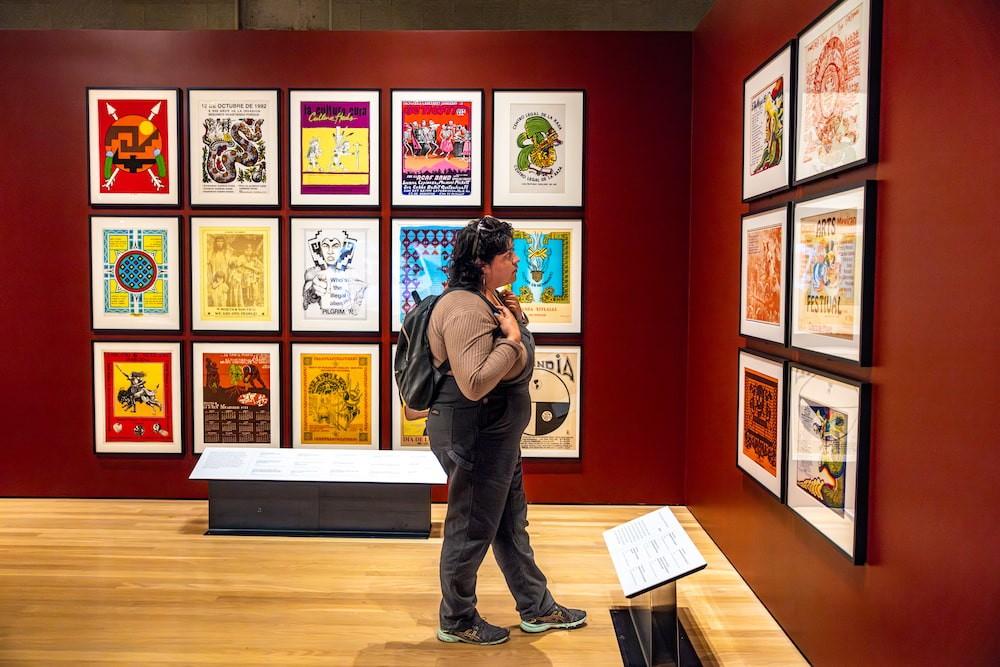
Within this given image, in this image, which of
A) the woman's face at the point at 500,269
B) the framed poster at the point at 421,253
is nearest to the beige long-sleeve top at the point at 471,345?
the woman's face at the point at 500,269

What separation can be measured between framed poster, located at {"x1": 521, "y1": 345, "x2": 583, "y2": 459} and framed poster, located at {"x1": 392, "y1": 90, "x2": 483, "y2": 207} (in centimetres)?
105

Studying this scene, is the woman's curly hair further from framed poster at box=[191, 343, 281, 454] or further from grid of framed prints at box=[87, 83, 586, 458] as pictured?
framed poster at box=[191, 343, 281, 454]

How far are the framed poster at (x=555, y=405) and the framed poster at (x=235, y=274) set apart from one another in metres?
1.65

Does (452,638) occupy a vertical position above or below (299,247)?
below

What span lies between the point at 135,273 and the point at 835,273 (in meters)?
4.05

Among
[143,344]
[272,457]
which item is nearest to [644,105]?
[272,457]

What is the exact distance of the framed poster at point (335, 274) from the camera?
4.91 meters

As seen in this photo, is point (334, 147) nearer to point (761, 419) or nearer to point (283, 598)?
point (283, 598)

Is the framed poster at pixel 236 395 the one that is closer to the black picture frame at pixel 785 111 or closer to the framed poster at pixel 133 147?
the framed poster at pixel 133 147

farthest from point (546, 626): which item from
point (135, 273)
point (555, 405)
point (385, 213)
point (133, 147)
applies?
point (133, 147)

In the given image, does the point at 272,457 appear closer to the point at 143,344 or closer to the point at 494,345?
the point at 143,344

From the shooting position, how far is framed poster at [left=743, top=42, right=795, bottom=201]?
3137mm

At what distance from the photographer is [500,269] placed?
2.98 meters

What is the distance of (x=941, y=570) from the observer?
82.3 inches
